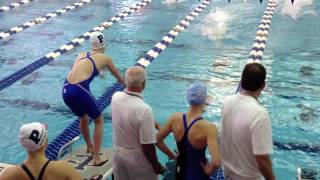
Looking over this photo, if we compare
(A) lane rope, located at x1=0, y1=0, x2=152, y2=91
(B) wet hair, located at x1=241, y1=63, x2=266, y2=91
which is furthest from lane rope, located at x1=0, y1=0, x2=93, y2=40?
(B) wet hair, located at x1=241, y1=63, x2=266, y2=91

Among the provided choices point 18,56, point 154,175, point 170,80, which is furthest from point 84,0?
point 154,175

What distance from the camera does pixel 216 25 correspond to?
10703 mm

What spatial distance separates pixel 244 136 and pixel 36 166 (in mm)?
1226

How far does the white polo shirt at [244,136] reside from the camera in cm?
274

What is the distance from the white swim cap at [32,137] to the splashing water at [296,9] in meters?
9.62

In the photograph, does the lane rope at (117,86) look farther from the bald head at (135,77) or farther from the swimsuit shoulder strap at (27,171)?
the swimsuit shoulder strap at (27,171)

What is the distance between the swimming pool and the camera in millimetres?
5969

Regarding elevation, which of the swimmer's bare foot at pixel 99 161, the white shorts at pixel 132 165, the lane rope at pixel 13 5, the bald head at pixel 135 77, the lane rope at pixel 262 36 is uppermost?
the bald head at pixel 135 77

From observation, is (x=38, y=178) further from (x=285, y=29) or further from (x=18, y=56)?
(x=285, y=29)

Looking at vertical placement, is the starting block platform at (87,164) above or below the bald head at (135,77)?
below

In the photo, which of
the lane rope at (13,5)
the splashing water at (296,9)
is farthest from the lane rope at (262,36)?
the lane rope at (13,5)

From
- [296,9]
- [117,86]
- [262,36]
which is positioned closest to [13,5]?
[117,86]

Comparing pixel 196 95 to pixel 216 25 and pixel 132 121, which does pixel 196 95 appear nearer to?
pixel 132 121

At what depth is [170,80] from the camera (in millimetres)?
7508
